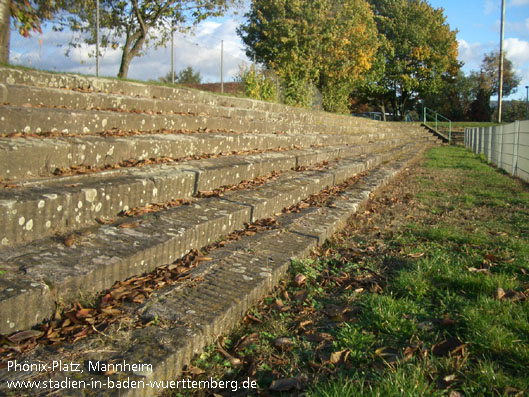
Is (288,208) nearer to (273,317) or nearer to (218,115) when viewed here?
A: (273,317)

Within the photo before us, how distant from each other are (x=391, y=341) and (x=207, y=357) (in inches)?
36.8

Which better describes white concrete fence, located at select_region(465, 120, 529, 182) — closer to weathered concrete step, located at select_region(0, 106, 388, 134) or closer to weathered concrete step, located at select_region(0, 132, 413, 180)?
weathered concrete step, located at select_region(0, 106, 388, 134)

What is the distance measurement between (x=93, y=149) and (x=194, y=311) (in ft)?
6.04

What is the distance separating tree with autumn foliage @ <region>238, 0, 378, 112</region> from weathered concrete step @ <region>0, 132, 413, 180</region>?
11.6m

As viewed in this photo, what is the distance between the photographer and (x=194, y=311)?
1977mm

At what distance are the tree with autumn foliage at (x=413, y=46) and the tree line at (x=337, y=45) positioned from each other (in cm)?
8

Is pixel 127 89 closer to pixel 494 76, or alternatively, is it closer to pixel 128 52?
pixel 128 52

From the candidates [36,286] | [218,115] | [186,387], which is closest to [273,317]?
[186,387]

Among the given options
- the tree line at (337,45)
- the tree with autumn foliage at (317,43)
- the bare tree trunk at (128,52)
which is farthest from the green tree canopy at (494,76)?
the bare tree trunk at (128,52)

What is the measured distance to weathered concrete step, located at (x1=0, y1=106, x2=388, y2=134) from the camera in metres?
2.97

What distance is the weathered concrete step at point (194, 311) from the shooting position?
1.55 m

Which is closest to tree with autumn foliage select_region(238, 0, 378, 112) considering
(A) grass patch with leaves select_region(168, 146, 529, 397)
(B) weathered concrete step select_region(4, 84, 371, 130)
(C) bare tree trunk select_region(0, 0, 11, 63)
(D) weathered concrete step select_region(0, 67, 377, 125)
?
(D) weathered concrete step select_region(0, 67, 377, 125)

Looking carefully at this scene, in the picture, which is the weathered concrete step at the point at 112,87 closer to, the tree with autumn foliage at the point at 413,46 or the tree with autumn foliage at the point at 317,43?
the tree with autumn foliage at the point at 317,43

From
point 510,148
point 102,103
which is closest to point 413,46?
point 510,148
